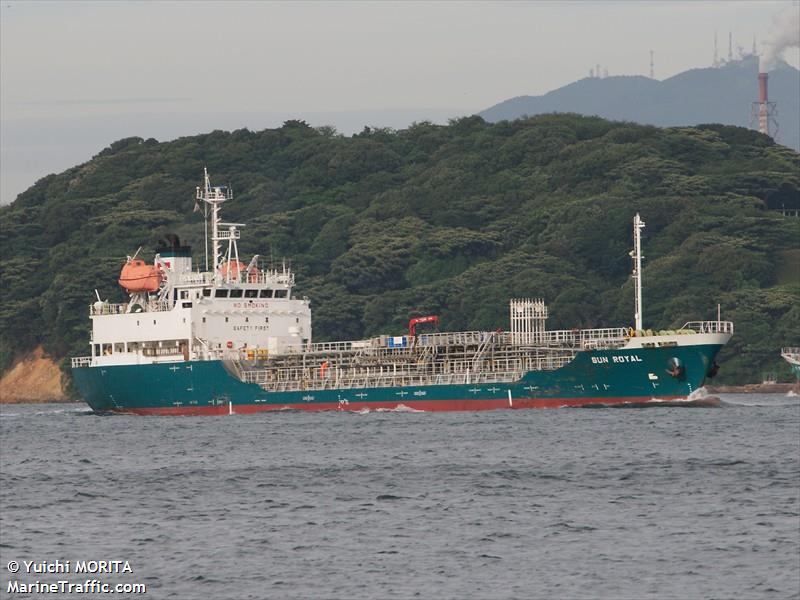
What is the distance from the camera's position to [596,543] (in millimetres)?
31906

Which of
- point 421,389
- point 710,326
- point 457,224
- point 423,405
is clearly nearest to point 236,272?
point 421,389

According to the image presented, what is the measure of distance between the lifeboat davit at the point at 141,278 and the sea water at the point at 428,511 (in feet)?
71.3

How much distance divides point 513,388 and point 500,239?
66827mm

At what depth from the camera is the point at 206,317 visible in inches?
3071

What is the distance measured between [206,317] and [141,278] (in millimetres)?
5495

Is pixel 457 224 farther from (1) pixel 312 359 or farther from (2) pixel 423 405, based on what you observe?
(2) pixel 423 405

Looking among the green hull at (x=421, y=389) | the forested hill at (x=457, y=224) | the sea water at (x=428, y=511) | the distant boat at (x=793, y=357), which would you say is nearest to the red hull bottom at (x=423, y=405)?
the green hull at (x=421, y=389)

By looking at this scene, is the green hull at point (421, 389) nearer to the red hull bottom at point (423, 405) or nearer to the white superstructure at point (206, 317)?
the red hull bottom at point (423, 405)

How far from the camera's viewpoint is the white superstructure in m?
77.9

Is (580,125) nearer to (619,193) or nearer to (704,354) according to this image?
(619,193)

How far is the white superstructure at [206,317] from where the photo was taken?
7794 centimetres

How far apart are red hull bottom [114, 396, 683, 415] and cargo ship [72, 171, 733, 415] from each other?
5 centimetres

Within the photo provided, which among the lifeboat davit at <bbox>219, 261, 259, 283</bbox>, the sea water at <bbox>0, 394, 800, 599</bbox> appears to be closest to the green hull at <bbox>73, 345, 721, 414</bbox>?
the lifeboat davit at <bbox>219, 261, 259, 283</bbox>

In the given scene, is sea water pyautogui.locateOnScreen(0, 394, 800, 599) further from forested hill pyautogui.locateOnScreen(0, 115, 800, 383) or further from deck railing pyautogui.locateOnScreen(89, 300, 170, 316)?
forested hill pyautogui.locateOnScreen(0, 115, 800, 383)
